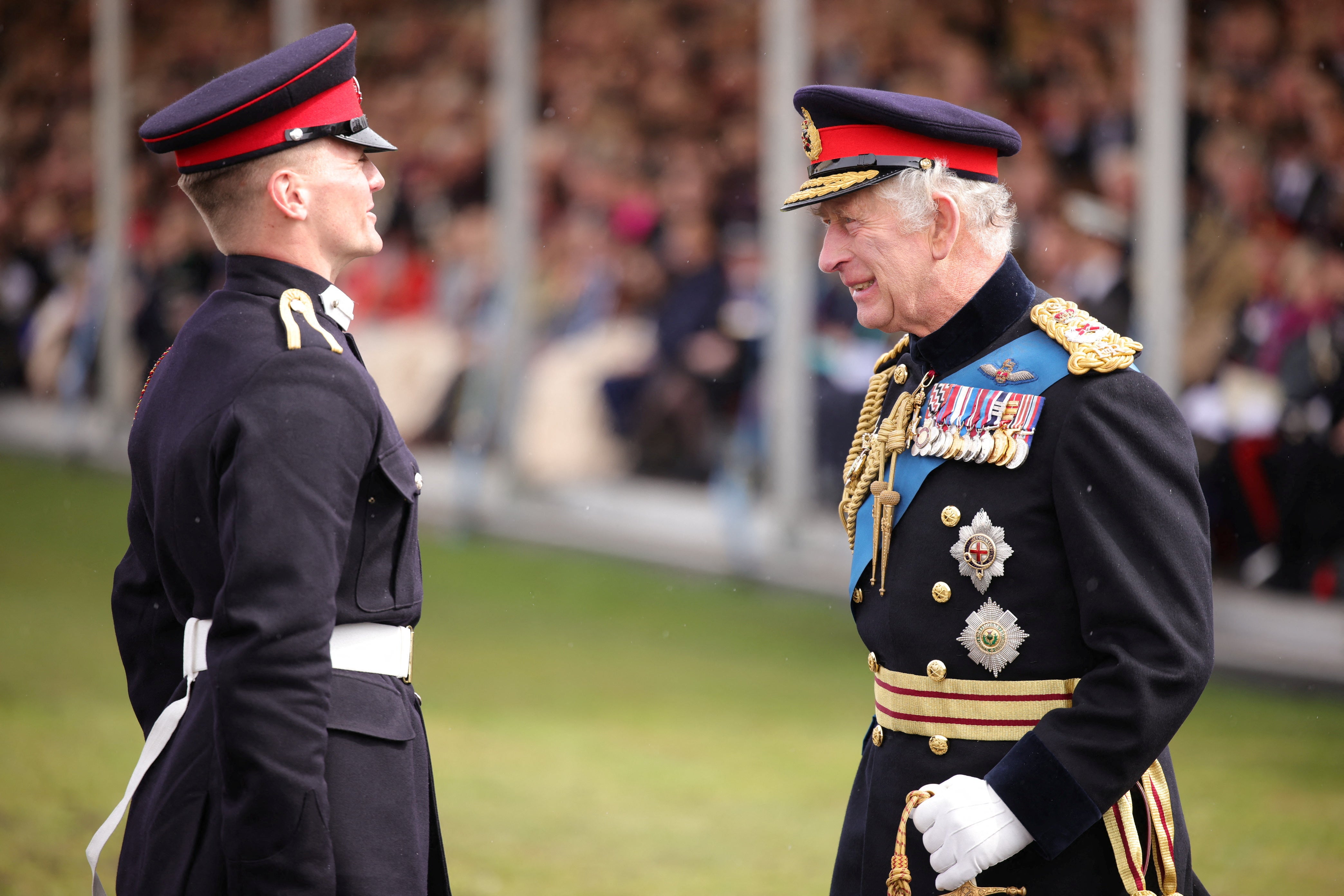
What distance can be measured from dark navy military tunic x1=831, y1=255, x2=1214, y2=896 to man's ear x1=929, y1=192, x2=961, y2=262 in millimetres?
89

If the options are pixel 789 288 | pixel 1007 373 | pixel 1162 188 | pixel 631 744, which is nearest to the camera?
pixel 1007 373

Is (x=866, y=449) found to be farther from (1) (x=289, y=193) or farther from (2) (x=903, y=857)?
(1) (x=289, y=193)

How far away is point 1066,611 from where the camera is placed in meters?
2.27

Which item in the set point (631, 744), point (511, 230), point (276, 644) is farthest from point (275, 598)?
point (511, 230)

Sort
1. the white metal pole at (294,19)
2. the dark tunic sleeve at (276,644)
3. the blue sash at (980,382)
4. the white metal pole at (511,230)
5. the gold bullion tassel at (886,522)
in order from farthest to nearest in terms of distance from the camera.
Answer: the white metal pole at (294,19), the white metal pole at (511,230), the gold bullion tassel at (886,522), the blue sash at (980,382), the dark tunic sleeve at (276,644)

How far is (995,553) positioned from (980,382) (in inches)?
11.5

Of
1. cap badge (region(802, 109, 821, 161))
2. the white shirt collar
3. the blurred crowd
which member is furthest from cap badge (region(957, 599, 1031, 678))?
the blurred crowd

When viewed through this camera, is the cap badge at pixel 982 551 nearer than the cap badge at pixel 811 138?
Yes

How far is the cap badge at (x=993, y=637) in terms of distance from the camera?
2.29 m

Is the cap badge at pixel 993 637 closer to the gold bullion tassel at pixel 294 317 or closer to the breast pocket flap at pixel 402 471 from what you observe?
the breast pocket flap at pixel 402 471

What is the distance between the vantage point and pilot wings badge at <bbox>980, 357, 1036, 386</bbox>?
2.36 meters

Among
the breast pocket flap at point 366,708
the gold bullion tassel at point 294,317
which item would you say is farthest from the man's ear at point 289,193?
the breast pocket flap at point 366,708

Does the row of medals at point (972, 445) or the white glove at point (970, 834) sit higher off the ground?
the row of medals at point (972, 445)

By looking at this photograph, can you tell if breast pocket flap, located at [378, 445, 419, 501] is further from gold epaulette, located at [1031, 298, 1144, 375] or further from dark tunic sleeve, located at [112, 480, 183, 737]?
gold epaulette, located at [1031, 298, 1144, 375]
